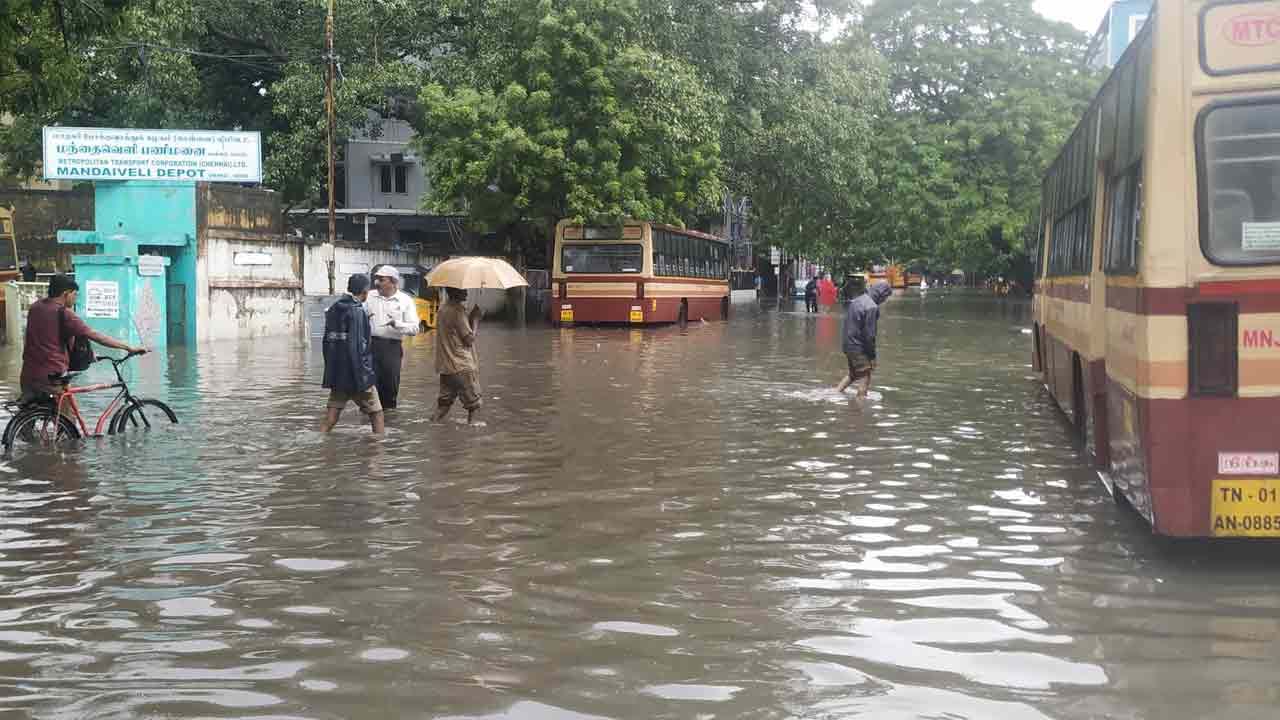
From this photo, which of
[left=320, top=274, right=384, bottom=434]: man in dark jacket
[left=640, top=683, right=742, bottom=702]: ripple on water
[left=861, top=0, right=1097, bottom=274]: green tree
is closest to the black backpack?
[left=320, top=274, right=384, bottom=434]: man in dark jacket

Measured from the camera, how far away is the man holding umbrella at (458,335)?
14.4 m

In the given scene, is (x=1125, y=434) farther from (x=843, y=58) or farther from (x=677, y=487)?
(x=843, y=58)

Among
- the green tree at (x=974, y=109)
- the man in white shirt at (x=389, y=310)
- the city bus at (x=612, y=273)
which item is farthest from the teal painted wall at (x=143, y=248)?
the green tree at (x=974, y=109)

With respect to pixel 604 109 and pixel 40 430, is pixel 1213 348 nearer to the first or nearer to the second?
pixel 40 430

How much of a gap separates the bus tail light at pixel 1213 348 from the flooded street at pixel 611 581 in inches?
37.5

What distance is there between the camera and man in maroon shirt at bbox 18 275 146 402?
12.2 metres

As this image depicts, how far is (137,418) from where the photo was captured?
14453mm

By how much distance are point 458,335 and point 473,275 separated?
2.04ft

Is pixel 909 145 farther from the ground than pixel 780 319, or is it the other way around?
pixel 909 145

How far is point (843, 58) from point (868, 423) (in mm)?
30499

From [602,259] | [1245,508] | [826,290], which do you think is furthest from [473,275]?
[826,290]

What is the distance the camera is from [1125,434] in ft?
25.7

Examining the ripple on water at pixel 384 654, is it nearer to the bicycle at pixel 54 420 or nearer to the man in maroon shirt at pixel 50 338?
the bicycle at pixel 54 420

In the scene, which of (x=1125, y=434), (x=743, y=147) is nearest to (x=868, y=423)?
(x=1125, y=434)
